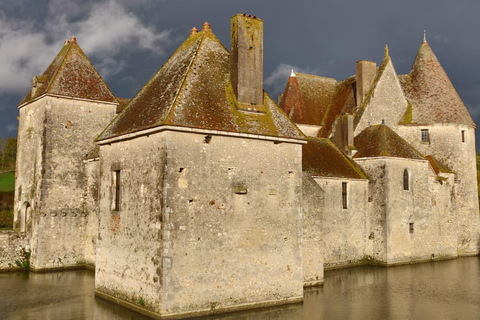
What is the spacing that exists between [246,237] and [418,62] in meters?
23.1

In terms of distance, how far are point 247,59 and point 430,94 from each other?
19377 millimetres

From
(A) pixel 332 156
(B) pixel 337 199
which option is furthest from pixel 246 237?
(A) pixel 332 156

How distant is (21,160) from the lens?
2570cm

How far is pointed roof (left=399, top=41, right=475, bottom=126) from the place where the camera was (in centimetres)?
3011

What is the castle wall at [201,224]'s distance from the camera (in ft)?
44.4

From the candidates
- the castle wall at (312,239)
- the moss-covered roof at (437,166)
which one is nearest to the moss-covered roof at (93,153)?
the castle wall at (312,239)

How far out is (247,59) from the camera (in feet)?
52.0

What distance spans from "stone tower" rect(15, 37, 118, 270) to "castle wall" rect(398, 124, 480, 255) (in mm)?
→ 19396

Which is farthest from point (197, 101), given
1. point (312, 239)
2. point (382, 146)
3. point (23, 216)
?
point (23, 216)

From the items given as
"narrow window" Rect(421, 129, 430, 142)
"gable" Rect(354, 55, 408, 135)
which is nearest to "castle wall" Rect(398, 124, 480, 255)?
"narrow window" Rect(421, 129, 430, 142)

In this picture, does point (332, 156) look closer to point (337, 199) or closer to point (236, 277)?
point (337, 199)

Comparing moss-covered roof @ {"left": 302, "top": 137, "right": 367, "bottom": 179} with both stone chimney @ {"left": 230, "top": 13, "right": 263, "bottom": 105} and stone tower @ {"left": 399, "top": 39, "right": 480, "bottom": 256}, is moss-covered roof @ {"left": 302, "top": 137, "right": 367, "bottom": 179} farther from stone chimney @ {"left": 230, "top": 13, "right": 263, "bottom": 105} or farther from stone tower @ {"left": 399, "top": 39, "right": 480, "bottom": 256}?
stone chimney @ {"left": 230, "top": 13, "right": 263, "bottom": 105}

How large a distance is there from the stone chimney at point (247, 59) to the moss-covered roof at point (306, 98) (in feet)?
48.3

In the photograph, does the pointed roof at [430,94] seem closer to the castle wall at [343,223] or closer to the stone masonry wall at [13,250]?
the castle wall at [343,223]
